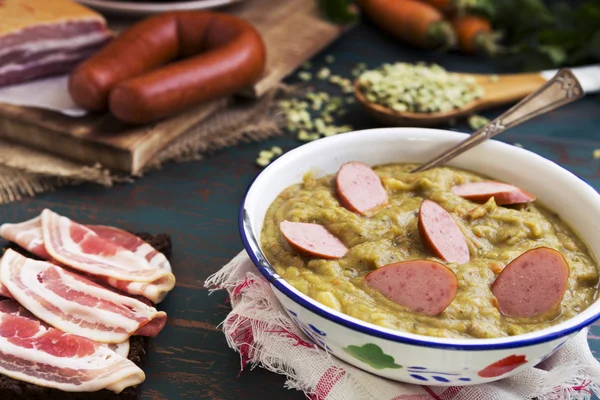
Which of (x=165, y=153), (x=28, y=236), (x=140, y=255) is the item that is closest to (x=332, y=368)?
(x=140, y=255)

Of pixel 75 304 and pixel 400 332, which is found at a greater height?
pixel 400 332

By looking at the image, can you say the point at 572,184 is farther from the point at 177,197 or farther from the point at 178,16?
the point at 178,16

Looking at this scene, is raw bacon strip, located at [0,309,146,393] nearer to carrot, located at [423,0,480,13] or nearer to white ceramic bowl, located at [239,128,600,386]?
white ceramic bowl, located at [239,128,600,386]

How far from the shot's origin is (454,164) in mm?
2791

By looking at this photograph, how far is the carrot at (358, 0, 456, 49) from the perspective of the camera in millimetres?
4465

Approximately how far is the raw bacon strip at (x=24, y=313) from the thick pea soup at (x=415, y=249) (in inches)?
22.3

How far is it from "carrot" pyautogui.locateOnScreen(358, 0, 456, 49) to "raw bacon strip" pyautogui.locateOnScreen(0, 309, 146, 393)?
311cm

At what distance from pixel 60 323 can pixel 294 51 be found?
2500 millimetres

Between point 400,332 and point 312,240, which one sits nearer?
point 400,332

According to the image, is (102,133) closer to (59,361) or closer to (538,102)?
(59,361)

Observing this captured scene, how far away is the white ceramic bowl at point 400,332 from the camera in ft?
6.09

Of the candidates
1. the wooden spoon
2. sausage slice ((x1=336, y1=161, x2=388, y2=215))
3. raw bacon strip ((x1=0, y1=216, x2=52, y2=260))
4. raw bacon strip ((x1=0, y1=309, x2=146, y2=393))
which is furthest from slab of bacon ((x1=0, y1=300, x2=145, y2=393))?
the wooden spoon

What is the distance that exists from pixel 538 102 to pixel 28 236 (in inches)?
83.6

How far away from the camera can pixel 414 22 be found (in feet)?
14.8
